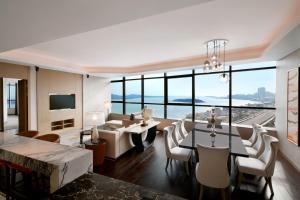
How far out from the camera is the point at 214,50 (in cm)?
399

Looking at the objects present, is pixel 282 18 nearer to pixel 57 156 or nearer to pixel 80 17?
pixel 80 17

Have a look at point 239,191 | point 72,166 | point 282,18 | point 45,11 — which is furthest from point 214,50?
point 72,166

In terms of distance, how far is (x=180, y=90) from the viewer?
6.68 metres

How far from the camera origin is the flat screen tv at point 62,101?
5.78 m

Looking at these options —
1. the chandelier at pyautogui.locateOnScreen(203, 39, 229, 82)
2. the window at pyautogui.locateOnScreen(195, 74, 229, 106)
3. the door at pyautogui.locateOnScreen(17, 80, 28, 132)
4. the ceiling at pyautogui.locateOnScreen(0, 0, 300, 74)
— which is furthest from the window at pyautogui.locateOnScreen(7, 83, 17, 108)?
the window at pyautogui.locateOnScreen(195, 74, 229, 106)

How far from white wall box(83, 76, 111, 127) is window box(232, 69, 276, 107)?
6.10 m

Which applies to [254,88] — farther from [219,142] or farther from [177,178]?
[177,178]

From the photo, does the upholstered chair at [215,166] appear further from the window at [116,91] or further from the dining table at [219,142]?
the window at [116,91]

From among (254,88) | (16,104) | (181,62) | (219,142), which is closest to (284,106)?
(254,88)

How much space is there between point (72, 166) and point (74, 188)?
282 millimetres

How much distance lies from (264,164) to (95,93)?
278 inches

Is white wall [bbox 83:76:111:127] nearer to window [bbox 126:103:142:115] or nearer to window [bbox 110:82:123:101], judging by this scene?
window [bbox 110:82:123:101]

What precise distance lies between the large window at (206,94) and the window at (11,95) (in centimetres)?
446

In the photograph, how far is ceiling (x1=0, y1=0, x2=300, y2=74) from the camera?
1.61 metres
